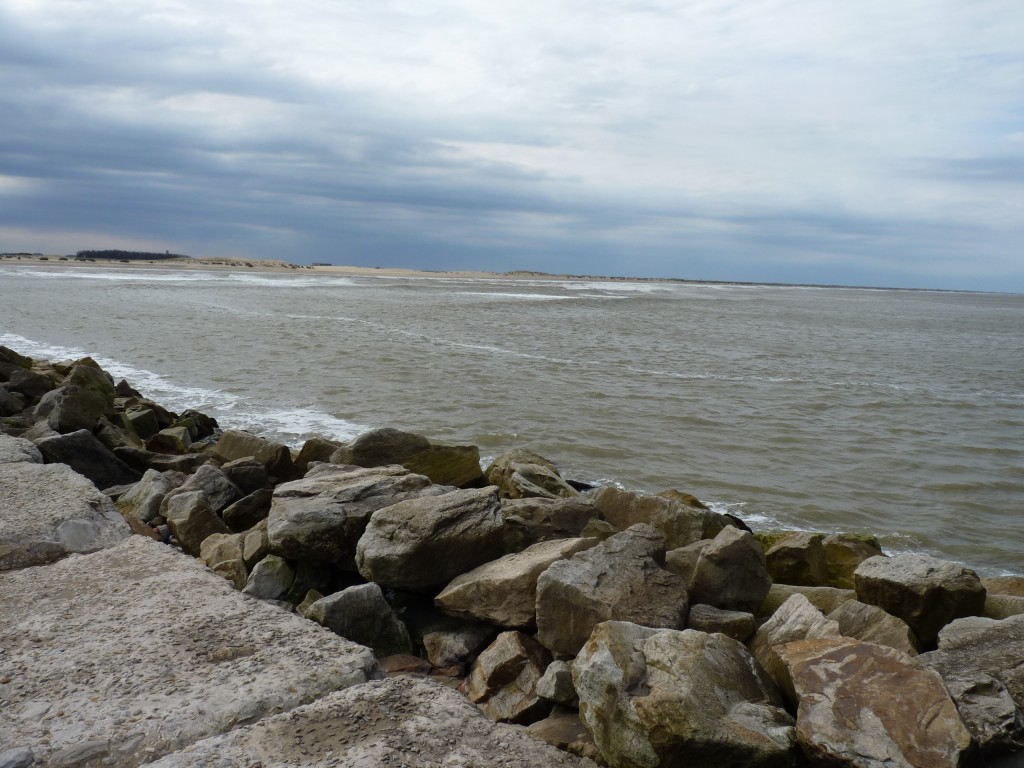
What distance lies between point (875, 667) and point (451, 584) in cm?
211

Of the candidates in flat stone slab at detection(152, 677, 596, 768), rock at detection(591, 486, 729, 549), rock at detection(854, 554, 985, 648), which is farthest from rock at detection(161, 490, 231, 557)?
rock at detection(854, 554, 985, 648)

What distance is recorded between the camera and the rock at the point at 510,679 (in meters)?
3.47

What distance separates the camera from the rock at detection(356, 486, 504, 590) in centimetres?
428

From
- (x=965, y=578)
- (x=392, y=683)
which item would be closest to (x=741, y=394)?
(x=965, y=578)

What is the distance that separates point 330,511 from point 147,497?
2.33 meters

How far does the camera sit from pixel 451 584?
426 centimetres

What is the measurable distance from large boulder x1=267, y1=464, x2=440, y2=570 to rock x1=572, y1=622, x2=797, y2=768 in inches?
79.1

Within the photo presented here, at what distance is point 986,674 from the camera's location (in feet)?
Result: 9.93

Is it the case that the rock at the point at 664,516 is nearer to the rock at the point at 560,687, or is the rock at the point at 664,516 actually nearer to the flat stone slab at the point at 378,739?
the rock at the point at 560,687

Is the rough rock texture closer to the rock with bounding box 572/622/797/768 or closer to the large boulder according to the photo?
the large boulder

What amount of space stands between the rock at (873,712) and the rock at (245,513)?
4406mm

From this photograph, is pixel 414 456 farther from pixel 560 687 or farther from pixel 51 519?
pixel 560 687

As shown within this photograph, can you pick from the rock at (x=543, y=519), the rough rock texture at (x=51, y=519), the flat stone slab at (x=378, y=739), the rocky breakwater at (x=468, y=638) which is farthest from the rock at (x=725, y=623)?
the rough rock texture at (x=51, y=519)

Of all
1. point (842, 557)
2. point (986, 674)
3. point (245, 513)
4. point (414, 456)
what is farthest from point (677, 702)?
point (414, 456)
